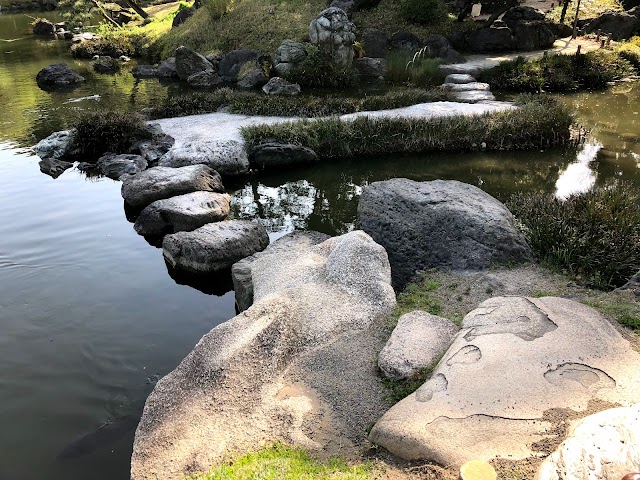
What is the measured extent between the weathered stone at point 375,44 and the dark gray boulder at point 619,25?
11.3 meters

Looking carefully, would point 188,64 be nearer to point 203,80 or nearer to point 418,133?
point 203,80

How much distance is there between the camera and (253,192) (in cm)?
1169

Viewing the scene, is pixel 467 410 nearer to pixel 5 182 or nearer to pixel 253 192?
pixel 253 192

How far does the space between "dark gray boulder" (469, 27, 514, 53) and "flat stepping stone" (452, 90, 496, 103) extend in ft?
26.2

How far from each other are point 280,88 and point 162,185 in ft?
34.9

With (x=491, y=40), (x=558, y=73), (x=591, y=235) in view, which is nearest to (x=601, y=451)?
(x=591, y=235)

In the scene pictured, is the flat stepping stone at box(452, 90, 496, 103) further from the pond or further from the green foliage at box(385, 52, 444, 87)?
the pond

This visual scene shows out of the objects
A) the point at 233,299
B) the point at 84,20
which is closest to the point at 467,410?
the point at 233,299

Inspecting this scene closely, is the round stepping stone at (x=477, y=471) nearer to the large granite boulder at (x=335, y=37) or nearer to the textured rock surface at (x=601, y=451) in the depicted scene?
the textured rock surface at (x=601, y=451)

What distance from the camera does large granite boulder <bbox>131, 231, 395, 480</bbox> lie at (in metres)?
4.12

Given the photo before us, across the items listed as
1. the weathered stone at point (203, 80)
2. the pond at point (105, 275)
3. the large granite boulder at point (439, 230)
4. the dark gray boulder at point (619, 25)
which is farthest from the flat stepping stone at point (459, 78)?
the large granite boulder at point (439, 230)

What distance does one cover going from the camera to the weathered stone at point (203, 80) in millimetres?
22844

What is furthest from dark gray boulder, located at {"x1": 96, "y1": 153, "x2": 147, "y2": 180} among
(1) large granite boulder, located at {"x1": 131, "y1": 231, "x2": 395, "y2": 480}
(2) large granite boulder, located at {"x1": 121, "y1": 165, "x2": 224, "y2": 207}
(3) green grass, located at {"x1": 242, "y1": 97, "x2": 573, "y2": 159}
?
(1) large granite boulder, located at {"x1": 131, "y1": 231, "x2": 395, "y2": 480}

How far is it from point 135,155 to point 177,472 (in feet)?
35.0
